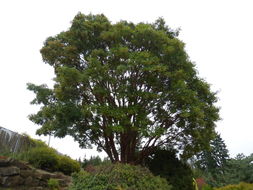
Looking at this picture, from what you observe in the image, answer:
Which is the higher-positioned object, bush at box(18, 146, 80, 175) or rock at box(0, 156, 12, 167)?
bush at box(18, 146, 80, 175)

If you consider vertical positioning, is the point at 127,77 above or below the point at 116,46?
below

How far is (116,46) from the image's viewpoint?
892 cm

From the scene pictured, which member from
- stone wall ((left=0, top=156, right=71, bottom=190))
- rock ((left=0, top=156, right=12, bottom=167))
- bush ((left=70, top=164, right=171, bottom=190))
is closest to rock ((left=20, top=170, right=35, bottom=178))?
stone wall ((left=0, top=156, right=71, bottom=190))

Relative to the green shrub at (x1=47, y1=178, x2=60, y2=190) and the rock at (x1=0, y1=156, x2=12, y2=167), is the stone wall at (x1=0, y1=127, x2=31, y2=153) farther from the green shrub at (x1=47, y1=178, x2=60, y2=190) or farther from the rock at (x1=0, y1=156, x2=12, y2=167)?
the green shrub at (x1=47, y1=178, x2=60, y2=190)

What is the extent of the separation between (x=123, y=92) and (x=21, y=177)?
4.57 meters

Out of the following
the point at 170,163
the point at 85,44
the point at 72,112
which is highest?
the point at 85,44

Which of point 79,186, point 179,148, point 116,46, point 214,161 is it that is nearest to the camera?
point 79,186

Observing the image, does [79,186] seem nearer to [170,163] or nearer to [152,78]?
[170,163]

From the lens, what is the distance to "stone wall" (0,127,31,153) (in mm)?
9375

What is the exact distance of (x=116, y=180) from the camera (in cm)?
569

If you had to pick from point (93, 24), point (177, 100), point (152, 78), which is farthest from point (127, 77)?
point (93, 24)

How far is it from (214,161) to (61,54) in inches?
742

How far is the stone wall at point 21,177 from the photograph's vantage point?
733 cm

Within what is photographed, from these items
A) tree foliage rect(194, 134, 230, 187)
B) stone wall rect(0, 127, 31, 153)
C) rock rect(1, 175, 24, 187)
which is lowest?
rock rect(1, 175, 24, 187)
